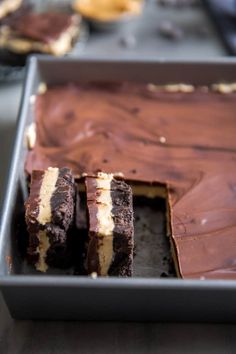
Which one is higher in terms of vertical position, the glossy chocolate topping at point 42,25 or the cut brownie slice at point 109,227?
the glossy chocolate topping at point 42,25

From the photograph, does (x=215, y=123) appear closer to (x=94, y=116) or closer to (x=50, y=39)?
(x=94, y=116)

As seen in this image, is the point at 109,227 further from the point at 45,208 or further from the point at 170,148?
the point at 170,148

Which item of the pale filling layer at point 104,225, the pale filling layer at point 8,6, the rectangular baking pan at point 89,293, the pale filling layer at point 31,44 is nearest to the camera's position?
the rectangular baking pan at point 89,293

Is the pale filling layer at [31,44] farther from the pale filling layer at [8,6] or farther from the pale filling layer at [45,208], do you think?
the pale filling layer at [45,208]

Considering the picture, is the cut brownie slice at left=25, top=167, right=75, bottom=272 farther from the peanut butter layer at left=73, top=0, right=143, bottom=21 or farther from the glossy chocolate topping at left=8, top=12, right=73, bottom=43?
the peanut butter layer at left=73, top=0, right=143, bottom=21

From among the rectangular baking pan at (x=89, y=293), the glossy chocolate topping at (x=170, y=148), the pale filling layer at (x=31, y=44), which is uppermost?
the pale filling layer at (x=31, y=44)

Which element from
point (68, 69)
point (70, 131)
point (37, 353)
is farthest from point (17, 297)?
point (68, 69)

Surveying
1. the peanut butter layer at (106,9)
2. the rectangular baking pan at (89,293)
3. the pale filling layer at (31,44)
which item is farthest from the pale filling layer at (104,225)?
the peanut butter layer at (106,9)
